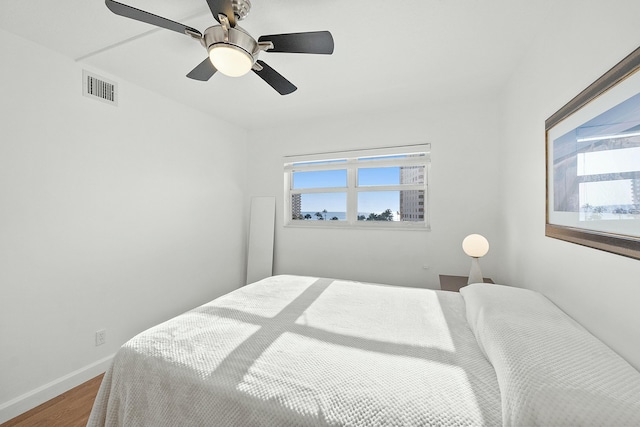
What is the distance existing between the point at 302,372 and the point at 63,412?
204cm

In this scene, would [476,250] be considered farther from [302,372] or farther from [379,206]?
[302,372]

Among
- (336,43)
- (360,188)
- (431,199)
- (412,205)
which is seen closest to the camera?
(336,43)

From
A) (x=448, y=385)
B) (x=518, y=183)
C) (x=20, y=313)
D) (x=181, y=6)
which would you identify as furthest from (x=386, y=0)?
(x=20, y=313)

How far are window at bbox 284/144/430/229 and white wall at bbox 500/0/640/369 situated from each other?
962mm

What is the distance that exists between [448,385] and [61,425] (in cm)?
239

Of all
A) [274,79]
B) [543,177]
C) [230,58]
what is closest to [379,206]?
[543,177]

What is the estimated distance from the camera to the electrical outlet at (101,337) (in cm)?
223

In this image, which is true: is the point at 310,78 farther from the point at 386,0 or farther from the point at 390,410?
the point at 390,410

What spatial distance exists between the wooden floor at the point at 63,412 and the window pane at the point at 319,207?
265 centimetres

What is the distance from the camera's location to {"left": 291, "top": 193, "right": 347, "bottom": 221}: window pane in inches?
140

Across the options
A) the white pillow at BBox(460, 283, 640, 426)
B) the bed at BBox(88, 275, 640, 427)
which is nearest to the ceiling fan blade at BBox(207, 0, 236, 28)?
the bed at BBox(88, 275, 640, 427)

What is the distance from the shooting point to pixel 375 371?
100cm

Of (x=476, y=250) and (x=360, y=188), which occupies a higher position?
(x=360, y=188)

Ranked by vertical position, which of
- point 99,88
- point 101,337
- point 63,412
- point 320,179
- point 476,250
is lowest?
point 63,412
